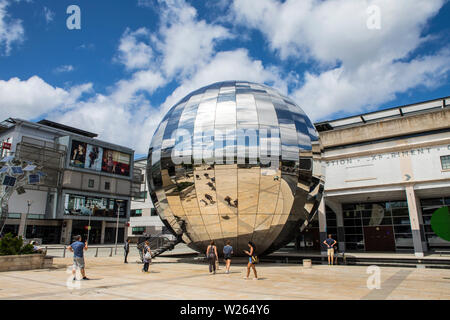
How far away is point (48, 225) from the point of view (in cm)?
5703

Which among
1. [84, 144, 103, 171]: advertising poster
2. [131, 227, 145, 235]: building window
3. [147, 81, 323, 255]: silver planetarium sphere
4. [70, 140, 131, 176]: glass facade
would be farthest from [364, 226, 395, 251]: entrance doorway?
[131, 227, 145, 235]: building window

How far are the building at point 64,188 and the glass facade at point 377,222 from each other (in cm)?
3586

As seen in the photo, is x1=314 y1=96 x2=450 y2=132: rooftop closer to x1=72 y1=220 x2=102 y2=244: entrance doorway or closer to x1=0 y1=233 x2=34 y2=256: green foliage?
x1=0 y1=233 x2=34 y2=256: green foliage

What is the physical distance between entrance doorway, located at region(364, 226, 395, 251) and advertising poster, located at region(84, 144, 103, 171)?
48.6 metres

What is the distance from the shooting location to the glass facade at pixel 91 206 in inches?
2211

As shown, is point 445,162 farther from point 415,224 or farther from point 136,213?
point 136,213

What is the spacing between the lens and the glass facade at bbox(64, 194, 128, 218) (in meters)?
56.1

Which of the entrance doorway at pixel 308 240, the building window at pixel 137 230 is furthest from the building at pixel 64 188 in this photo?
the entrance doorway at pixel 308 240

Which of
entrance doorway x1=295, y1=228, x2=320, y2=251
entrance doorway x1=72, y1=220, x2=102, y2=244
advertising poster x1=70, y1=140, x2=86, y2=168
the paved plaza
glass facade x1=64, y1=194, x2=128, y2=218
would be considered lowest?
the paved plaza

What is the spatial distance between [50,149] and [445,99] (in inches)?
2325

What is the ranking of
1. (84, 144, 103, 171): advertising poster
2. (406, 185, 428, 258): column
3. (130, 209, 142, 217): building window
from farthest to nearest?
(130, 209, 142, 217): building window
(84, 144, 103, 171): advertising poster
(406, 185, 428, 258): column

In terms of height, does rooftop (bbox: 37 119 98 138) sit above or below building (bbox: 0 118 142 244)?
above
